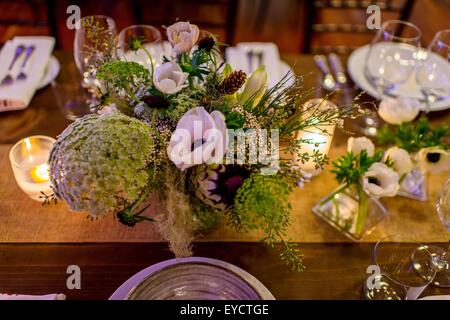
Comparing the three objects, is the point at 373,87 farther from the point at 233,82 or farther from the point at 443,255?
the point at 233,82

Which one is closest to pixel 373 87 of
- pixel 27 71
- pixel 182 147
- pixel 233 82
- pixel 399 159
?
pixel 399 159

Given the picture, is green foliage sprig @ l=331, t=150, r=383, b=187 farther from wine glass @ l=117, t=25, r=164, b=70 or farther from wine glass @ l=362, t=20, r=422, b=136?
wine glass @ l=117, t=25, r=164, b=70

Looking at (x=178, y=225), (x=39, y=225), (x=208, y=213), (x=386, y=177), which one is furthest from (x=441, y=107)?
(x=39, y=225)

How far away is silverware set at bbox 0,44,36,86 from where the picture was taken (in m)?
1.44

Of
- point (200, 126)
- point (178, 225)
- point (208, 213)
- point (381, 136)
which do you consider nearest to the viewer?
point (200, 126)

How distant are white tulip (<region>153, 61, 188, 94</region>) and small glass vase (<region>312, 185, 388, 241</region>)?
0.53m

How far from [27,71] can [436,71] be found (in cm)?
129

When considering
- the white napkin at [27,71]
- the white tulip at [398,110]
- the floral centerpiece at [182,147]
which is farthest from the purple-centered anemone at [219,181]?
the white napkin at [27,71]

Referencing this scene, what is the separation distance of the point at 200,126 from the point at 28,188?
561mm

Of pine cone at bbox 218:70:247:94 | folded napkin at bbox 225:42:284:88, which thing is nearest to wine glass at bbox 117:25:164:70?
folded napkin at bbox 225:42:284:88

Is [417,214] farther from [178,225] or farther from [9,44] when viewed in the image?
[9,44]

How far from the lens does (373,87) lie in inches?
60.6

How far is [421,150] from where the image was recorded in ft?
3.81

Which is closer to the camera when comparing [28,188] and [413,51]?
[28,188]
